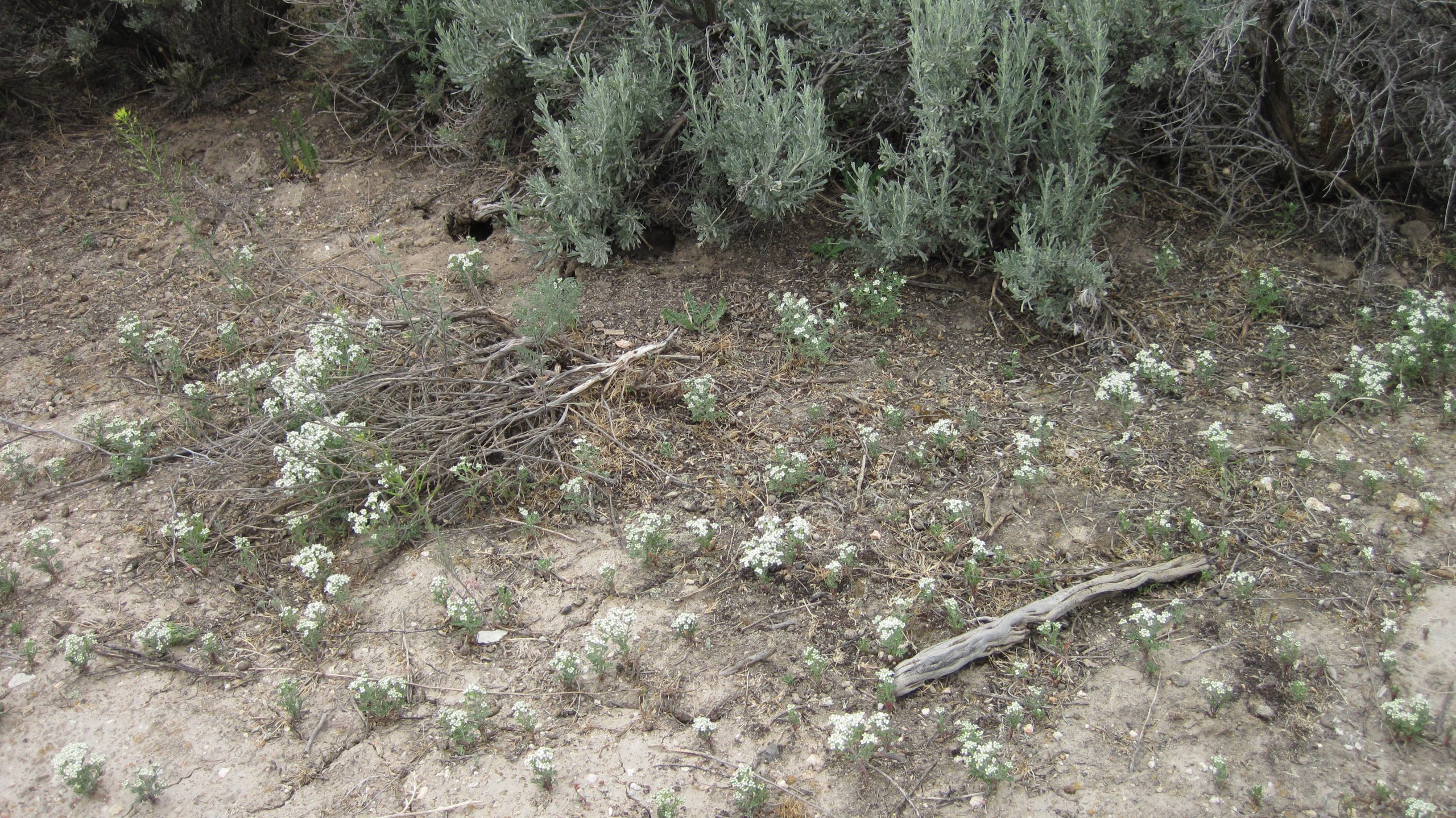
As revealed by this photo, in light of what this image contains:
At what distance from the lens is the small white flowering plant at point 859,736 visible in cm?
320

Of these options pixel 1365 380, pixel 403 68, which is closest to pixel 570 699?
pixel 1365 380

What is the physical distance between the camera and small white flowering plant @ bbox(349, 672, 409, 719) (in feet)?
11.5

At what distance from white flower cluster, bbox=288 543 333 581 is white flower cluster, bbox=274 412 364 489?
275mm

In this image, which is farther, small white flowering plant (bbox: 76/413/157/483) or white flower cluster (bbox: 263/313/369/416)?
small white flowering plant (bbox: 76/413/157/483)

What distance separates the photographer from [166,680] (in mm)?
3742

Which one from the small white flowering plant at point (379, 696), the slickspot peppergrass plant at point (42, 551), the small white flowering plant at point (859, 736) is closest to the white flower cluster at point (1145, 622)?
the small white flowering plant at point (859, 736)

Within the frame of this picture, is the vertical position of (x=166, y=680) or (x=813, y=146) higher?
→ (x=813, y=146)

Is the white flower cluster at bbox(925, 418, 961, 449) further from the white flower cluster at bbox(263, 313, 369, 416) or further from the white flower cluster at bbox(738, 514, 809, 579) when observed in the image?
the white flower cluster at bbox(263, 313, 369, 416)

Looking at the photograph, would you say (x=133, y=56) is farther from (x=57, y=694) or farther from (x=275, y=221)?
(x=57, y=694)

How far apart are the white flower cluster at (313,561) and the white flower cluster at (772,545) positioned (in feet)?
5.28

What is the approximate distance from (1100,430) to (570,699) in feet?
8.15

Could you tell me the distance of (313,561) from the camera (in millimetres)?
3941

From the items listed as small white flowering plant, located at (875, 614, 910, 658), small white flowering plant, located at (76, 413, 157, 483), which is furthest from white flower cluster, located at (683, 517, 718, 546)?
small white flowering plant, located at (76, 413, 157, 483)

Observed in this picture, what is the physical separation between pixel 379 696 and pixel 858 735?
161 cm
